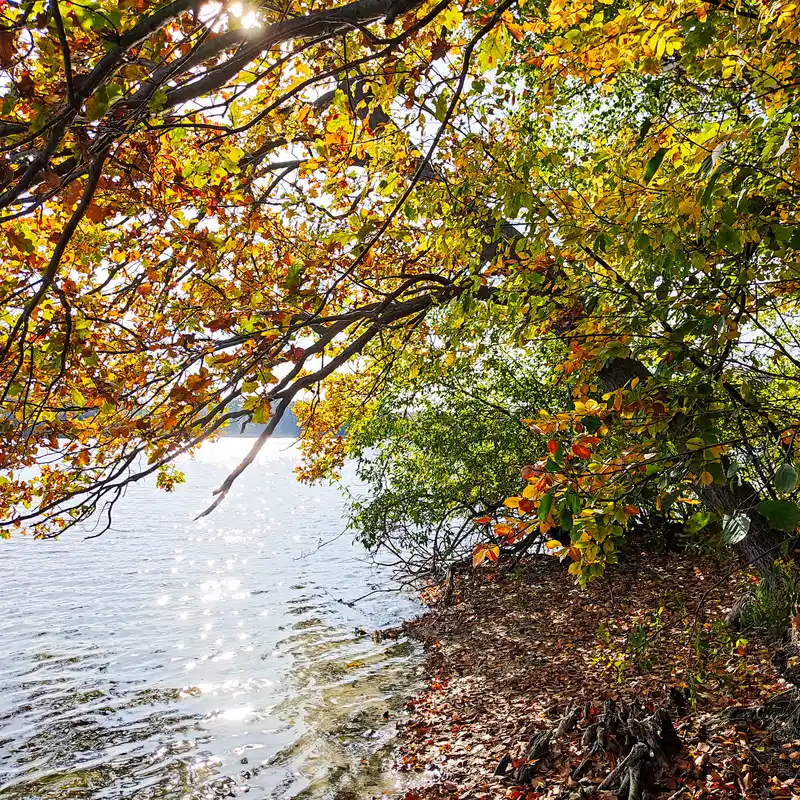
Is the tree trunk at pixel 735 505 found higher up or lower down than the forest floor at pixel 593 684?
higher up

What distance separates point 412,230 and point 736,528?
5.41 m

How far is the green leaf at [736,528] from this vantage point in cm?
248

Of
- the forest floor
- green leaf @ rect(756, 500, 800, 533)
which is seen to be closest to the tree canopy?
green leaf @ rect(756, 500, 800, 533)

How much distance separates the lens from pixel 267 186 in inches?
310

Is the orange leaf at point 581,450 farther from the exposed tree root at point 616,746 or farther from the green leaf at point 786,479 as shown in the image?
the exposed tree root at point 616,746

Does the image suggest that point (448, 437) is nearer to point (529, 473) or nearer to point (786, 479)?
point (529, 473)

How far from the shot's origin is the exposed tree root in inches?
194

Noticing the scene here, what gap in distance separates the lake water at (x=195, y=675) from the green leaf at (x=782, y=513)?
427 cm

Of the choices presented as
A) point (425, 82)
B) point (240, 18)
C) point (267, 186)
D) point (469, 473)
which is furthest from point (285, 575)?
point (240, 18)

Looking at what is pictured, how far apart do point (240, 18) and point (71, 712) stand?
11.1m

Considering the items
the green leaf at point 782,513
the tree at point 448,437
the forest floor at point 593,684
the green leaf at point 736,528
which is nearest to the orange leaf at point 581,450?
the green leaf at point 736,528

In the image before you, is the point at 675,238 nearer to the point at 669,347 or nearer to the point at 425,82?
the point at 669,347

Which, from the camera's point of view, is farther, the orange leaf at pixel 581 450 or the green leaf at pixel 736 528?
the orange leaf at pixel 581 450

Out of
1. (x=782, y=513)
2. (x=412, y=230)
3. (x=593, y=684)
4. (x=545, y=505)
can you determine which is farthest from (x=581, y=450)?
(x=593, y=684)
